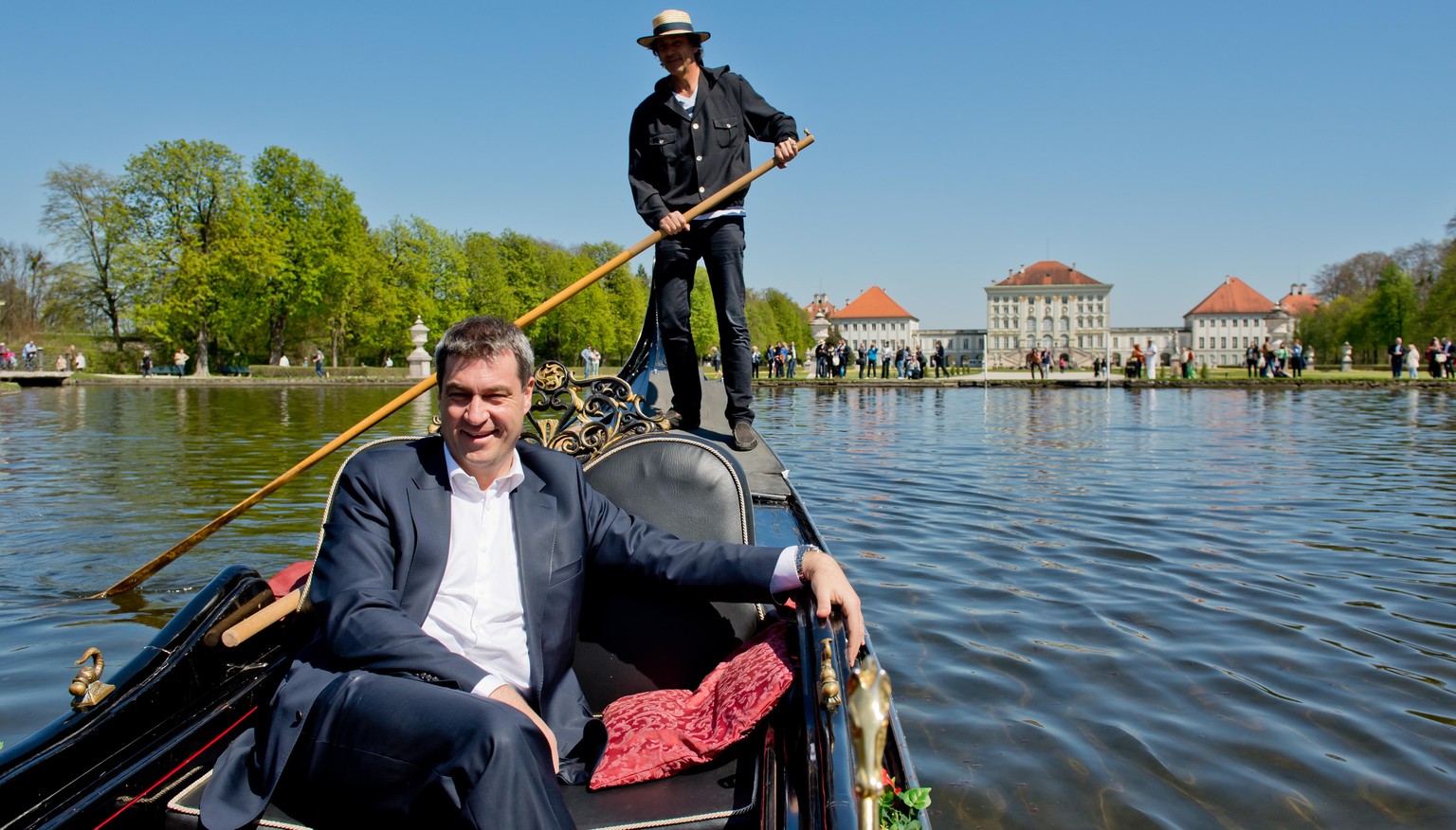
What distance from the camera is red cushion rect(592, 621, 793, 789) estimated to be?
2.17m

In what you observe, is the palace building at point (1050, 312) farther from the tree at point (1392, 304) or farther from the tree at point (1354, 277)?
the tree at point (1392, 304)

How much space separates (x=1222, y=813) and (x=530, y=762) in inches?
86.6

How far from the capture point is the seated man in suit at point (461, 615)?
6.17 feet

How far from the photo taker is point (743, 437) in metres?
5.21

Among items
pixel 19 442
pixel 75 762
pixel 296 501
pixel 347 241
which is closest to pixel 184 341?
pixel 347 241

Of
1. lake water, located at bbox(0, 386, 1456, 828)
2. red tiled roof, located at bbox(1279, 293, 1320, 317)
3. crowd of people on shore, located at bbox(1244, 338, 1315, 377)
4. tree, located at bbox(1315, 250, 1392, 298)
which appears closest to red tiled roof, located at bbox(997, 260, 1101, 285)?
red tiled roof, located at bbox(1279, 293, 1320, 317)

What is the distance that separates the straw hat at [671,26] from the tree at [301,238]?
38.9 m

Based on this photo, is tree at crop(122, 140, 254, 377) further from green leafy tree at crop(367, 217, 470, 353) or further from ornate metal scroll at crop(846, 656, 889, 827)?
ornate metal scroll at crop(846, 656, 889, 827)

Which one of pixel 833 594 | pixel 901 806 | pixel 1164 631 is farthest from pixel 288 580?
pixel 1164 631

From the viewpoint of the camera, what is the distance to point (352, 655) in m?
2.11

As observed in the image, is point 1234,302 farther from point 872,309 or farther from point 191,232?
point 191,232

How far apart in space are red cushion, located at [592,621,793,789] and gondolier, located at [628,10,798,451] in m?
2.68

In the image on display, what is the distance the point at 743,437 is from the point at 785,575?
2.81 m

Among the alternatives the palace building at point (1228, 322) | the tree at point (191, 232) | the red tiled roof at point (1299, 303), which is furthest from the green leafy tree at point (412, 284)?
the red tiled roof at point (1299, 303)
